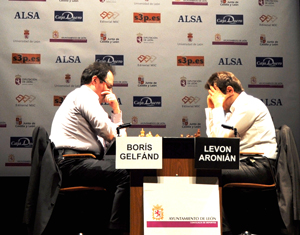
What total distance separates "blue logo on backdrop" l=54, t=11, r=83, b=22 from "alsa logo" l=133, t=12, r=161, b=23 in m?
0.75

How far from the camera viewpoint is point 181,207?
2.19 m

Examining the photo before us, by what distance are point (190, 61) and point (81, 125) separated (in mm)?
2311

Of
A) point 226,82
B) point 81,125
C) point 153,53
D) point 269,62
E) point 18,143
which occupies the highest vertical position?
point 153,53

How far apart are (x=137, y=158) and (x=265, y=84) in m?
3.21

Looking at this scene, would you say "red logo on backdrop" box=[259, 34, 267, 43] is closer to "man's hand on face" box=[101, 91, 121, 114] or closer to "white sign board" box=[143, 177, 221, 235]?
"man's hand on face" box=[101, 91, 121, 114]

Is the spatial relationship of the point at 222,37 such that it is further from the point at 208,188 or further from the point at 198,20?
the point at 208,188

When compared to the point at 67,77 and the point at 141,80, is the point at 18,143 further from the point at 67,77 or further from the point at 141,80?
the point at 141,80

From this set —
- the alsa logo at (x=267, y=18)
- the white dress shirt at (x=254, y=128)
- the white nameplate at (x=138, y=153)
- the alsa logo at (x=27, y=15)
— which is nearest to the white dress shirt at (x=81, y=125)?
the white nameplate at (x=138, y=153)

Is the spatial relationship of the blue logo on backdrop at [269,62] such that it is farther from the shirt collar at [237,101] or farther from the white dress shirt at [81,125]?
the white dress shirt at [81,125]

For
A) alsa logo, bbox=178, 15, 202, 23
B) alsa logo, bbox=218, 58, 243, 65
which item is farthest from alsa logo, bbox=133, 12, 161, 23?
alsa logo, bbox=218, 58, 243, 65

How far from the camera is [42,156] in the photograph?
271 centimetres

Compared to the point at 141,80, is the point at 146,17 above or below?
above

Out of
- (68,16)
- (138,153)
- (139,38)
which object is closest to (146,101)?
(139,38)

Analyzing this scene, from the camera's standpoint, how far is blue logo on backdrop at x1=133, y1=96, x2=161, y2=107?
480 cm
